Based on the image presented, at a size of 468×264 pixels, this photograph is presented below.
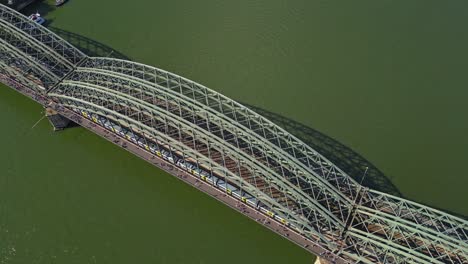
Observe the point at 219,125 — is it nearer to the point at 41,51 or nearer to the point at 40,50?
the point at 40,50

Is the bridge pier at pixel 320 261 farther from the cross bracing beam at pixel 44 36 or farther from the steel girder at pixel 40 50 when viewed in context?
the cross bracing beam at pixel 44 36

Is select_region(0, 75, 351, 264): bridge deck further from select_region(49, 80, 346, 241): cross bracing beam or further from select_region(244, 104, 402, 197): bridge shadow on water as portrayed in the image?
select_region(244, 104, 402, 197): bridge shadow on water

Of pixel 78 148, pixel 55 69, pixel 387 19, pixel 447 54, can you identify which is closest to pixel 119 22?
pixel 55 69

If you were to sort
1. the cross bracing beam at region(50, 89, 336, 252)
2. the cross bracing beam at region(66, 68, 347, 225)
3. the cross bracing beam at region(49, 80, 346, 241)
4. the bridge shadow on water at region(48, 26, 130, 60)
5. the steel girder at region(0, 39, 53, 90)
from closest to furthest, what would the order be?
the cross bracing beam at region(50, 89, 336, 252) → the cross bracing beam at region(49, 80, 346, 241) → the cross bracing beam at region(66, 68, 347, 225) → the steel girder at region(0, 39, 53, 90) → the bridge shadow on water at region(48, 26, 130, 60)

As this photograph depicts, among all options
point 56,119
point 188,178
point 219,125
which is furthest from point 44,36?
point 188,178

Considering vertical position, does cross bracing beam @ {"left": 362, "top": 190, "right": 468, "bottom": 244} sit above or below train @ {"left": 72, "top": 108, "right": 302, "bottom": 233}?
above

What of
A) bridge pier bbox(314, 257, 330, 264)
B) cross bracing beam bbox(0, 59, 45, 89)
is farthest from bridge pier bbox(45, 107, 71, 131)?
bridge pier bbox(314, 257, 330, 264)

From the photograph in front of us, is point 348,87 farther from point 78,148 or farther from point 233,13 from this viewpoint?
point 78,148
